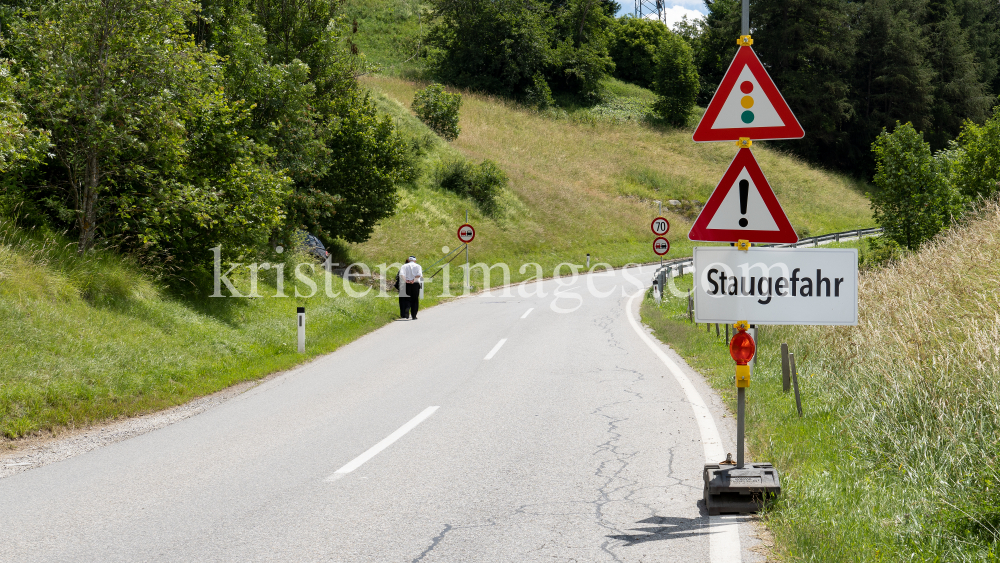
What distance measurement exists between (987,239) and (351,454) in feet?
33.6

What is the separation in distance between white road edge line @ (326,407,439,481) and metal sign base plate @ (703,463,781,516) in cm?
301

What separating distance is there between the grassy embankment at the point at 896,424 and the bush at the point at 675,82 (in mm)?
62589

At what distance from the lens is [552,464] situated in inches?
231

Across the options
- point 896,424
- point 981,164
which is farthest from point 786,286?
point 981,164

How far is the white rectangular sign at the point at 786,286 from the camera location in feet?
15.3

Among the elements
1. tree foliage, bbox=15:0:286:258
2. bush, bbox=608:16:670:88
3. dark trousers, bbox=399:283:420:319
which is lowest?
dark trousers, bbox=399:283:420:319

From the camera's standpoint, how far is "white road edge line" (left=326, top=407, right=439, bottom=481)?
5727mm

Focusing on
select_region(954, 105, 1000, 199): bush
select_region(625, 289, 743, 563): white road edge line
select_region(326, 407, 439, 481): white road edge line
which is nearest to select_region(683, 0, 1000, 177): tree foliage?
select_region(954, 105, 1000, 199): bush

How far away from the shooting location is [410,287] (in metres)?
18.7

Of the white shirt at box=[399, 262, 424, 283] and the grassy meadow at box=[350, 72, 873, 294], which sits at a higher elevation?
the grassy meadow at box=[350, 72, 873, 294]

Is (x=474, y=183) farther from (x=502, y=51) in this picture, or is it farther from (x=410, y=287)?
(x=502, y=51)

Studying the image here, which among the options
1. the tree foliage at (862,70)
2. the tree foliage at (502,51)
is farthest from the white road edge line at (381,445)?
the tree foliage at (862,70)

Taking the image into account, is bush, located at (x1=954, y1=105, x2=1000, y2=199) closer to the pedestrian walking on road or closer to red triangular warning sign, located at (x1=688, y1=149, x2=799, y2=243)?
the pedestrian walking on road

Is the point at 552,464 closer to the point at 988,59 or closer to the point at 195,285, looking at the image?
the point at 195,285
